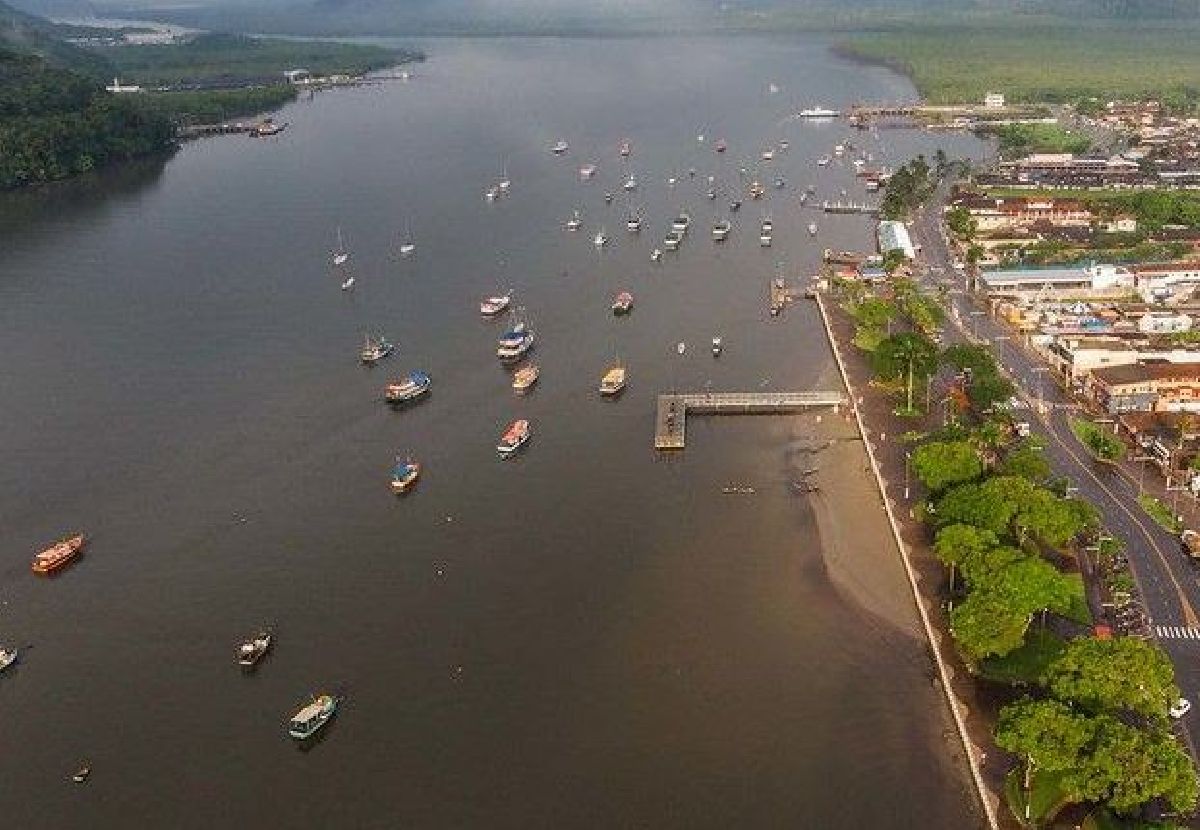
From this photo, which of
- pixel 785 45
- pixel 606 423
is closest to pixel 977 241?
pixel 606 423

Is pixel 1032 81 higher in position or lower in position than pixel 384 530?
lower

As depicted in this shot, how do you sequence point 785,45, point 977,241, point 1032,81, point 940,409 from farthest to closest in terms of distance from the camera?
point 785,45 < point 1032,81 < point 977,241 < point 940,409

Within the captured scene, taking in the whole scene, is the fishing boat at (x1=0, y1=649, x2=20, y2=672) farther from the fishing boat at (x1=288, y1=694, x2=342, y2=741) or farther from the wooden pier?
the wooden pier

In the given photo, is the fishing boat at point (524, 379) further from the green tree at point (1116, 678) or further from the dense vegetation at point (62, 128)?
the dense vegetation at point (62, 128)

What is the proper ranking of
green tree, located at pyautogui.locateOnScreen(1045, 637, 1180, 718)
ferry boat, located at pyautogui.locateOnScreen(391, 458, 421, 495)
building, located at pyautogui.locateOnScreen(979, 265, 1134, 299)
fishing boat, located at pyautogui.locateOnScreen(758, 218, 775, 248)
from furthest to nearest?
1. fishing boat, located at pyautogui.locateOnScreen(758, 218, 775, 248)
2. building, located at pyautogui.locateOnScreen(979, 265, 1134, 299)
3. ferry boat, located at pyautogui.locateOnScreen(391, 458, 421, 495)
4. green tree, located at pyautogui.locateOnScreen(1045, 637, 1180, 718)

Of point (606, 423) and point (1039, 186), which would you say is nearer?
point (606, 423)

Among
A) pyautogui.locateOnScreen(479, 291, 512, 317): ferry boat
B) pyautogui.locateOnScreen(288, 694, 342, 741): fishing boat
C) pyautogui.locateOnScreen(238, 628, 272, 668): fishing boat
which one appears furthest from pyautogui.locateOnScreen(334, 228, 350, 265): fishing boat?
pyautogui.locateOnScreen(288, 694, 342, 741): fishing boat

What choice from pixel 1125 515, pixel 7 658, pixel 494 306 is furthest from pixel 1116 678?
pixel 494 306

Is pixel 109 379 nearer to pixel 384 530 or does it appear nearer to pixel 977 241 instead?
pixel 384 530

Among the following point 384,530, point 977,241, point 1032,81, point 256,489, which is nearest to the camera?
point 384,530
